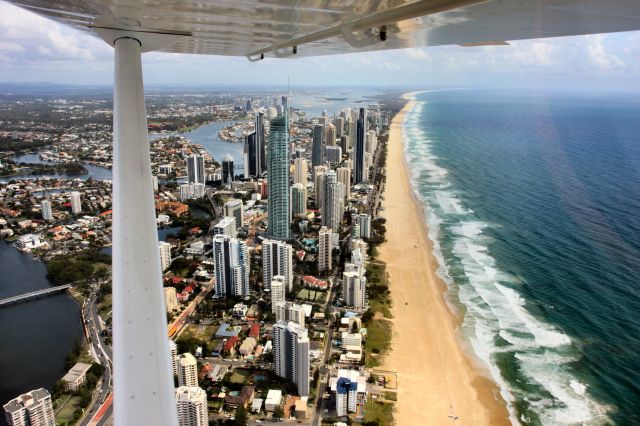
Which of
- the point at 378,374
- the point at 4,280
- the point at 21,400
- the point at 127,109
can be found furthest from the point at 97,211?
the point at 127,109

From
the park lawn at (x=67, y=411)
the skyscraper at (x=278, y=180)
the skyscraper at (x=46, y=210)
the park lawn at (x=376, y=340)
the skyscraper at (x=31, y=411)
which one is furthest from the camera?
the skyscraper at (x=46, y=210)

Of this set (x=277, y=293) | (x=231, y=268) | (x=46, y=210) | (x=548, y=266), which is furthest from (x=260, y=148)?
(x=548, y=266)

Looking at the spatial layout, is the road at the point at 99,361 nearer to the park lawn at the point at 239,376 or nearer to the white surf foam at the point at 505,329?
the park lawn at the point at 239,376

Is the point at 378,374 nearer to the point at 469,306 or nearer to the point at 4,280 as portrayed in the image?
the point at 469,306

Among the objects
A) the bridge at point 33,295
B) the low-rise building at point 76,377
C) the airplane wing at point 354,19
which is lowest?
the low-rise building at point 76,377

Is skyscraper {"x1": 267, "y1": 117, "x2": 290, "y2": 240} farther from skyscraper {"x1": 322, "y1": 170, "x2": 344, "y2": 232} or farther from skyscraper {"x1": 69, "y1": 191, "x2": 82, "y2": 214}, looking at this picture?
skyscraper {"x1": 69, "y1": 191, "x2": 82, "y2": 214}

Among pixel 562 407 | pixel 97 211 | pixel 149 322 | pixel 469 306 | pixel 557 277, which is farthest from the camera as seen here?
pixel 97 211

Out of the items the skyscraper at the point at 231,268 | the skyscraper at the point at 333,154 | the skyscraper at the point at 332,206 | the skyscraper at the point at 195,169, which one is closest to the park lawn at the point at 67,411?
the skyscraper at the point at 231,268
